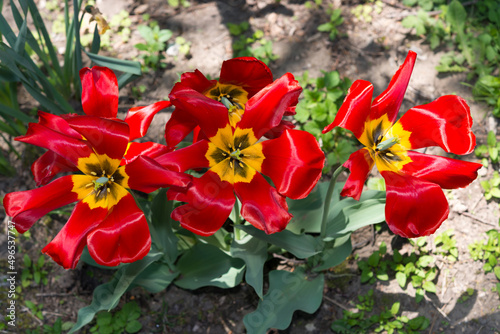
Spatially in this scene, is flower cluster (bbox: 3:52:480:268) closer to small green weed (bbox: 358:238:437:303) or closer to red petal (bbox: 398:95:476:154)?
red petal (bbox: 398:95:476:154)

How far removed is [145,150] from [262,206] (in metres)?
0.49

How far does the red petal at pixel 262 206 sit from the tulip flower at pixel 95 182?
265 mm

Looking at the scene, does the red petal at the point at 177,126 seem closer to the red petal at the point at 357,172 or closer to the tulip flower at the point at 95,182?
the tulip flower at the point at 95,182

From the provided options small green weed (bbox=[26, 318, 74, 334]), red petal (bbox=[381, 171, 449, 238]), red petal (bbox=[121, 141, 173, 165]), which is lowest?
small green weed (bbox=[26, 318, 74, 334])

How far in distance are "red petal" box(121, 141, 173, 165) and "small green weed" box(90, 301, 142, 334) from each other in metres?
1.23

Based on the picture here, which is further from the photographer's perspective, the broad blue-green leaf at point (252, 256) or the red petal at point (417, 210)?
the broad blue-green leaf at point (252, 256)

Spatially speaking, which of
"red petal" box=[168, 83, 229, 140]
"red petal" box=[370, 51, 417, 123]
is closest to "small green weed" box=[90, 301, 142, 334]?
"red petal" box=[168, 83, 229, 140]

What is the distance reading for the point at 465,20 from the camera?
3.28 metres

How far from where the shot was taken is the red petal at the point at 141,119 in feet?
5.31

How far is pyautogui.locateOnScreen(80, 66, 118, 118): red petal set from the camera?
5.18 ft

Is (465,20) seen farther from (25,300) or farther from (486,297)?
(25,300)

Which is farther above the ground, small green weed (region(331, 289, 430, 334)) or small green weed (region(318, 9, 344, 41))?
small green weed (region(318, 9, 344, 41))

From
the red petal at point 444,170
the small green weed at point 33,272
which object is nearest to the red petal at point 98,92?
the red petal at point 444,170

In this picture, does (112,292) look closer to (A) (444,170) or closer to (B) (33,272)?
(B) (33,272)
